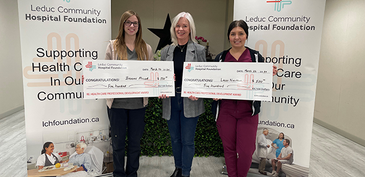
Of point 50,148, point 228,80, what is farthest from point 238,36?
point 50,148

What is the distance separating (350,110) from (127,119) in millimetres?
3857

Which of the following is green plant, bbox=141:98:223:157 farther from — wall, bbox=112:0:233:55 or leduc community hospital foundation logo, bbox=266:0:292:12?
wall, bbox=112:0:233:55

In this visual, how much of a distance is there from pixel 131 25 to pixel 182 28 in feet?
1.46

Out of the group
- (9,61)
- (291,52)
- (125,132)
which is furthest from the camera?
(9,61)

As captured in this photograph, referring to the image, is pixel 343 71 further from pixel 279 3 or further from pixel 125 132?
pixel 125 132

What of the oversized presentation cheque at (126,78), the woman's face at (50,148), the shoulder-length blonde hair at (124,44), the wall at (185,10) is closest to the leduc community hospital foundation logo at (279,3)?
the oversized presentation cheque at (126,78)

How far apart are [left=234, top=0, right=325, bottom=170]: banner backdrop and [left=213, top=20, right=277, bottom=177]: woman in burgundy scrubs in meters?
0.46

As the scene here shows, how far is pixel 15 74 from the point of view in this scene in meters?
4.87

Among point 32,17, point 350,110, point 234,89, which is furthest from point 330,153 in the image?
point 32,17

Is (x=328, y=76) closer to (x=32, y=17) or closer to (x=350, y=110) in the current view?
(x=350, y=110)

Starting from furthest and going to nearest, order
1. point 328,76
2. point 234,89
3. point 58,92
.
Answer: point 328,76 → point 58,92 → point 234,89

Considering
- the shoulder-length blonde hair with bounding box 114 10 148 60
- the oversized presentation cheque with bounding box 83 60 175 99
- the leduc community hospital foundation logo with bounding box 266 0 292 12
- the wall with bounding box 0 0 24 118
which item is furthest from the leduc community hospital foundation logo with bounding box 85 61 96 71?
the wall with bounding box 0 0 24 118

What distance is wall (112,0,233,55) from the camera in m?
6.50

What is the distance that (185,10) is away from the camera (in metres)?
6.71
